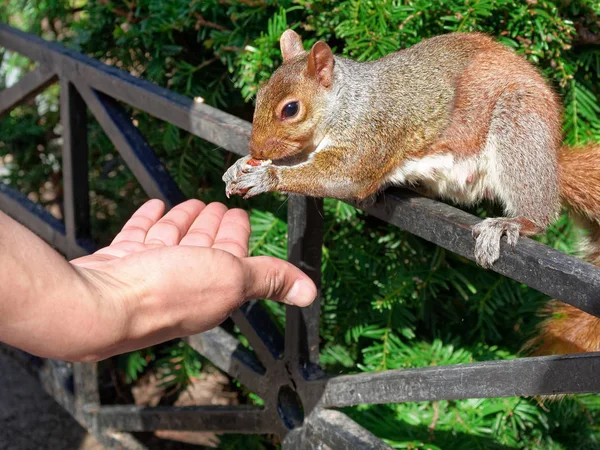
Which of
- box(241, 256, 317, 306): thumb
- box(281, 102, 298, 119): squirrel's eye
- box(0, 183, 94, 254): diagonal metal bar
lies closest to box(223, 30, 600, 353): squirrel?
box(281, 102, 298, 119): squirrel's eye

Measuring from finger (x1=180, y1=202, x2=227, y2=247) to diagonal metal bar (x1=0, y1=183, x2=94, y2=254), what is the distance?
59 centimetres

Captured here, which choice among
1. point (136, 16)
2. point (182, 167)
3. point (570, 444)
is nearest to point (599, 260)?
point (570, 444)

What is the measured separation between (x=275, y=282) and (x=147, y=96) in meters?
0.55

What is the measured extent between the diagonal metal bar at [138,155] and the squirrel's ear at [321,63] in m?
0.33

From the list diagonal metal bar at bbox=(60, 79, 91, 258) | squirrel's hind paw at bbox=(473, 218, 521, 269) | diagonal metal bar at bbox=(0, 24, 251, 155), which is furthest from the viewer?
diagonal metal bar at bbox=(60, 79, 91, 258)

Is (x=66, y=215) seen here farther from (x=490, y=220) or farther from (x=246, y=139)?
(x=490, y=220)

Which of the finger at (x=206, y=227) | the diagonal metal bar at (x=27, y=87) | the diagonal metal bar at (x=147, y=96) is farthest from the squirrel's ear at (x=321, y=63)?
the diagonal metal bar at (x=27, y=87)

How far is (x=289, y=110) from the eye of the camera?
128 cm

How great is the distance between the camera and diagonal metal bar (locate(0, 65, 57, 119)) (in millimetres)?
1685

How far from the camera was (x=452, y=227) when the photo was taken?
3.27ft

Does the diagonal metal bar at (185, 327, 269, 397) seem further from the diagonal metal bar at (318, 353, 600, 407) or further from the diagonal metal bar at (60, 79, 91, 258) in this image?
the diagonal metal bar at (60, 79, 91, 258)

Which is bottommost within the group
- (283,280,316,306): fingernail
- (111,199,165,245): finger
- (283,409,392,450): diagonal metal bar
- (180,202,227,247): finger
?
(283,409,392,450): diagonal metal bar

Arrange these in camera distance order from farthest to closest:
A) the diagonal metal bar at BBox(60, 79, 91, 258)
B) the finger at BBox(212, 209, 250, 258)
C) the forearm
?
the diagonal metal bar at BBox(60, 79, 91, 258)
the finger at BBox(212, 209, 250, 258)
the forearm

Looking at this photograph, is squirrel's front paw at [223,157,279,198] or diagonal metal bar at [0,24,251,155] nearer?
squirrel's front paw at [223,157,279,198]
